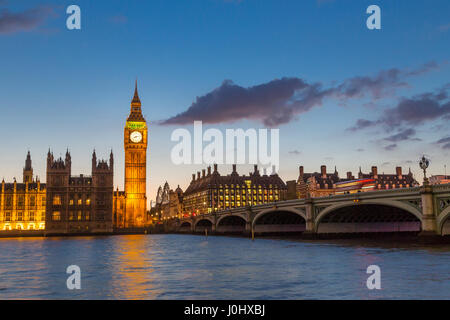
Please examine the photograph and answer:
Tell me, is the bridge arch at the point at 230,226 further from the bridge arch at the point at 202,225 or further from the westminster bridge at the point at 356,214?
the bridge arch at the point at 202,225

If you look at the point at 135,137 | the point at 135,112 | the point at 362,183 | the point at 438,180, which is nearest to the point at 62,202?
the point at 135,137

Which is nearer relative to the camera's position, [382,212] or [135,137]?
[382,212]

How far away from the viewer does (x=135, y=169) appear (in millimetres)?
186750

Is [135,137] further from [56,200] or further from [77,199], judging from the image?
[56,200]

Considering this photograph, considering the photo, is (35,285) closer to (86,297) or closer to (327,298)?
(86,297)

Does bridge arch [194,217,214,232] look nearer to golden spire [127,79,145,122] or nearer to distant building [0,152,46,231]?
distant building [0,152,46,231]

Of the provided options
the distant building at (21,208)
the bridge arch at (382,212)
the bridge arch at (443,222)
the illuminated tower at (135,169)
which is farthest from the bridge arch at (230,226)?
the bridge arch at (443,222)

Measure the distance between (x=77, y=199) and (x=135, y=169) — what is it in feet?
105

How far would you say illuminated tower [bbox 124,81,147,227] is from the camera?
179512mm

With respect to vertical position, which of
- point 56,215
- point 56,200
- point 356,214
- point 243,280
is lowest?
point 243,280

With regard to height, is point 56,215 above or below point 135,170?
below

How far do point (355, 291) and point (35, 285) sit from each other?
17519mm

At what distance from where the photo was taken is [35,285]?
90.9ft

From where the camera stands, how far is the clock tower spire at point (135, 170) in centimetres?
17962
